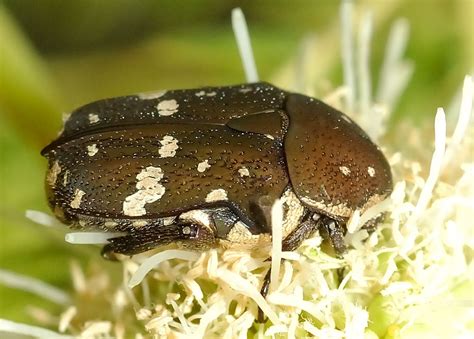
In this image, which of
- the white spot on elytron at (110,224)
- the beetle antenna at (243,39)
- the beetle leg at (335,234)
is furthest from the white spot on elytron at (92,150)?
the beetle antenna at (243,39)

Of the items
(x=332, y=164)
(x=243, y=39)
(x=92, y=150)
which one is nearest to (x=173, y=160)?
(x=92, y=150)

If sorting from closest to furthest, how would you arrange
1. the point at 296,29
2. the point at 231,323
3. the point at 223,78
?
the point at 231,323 → the point at 223,78 → the point at 296,29

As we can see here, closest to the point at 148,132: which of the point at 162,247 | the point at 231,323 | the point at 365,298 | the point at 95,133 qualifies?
the point at 95,133

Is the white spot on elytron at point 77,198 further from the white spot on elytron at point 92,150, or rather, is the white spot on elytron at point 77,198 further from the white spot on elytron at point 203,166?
the white spot on elytron at point 203,166

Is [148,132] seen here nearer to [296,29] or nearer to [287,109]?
[287,109]

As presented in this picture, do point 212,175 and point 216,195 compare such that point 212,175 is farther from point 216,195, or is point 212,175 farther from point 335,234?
point 335,234

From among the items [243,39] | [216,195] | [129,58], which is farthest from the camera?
[129,58]
